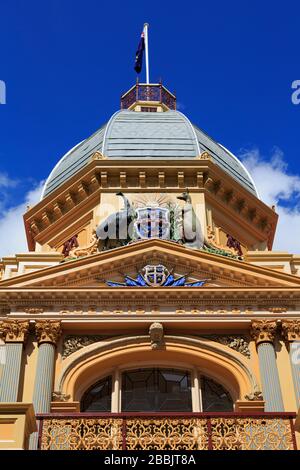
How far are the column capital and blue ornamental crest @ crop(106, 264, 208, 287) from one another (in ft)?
8.22

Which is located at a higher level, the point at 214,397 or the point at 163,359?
the point at 163,359

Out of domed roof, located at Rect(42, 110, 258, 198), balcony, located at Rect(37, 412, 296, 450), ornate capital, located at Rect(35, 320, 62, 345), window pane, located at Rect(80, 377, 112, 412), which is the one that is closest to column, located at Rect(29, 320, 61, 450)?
ornate capital, located at Rect(35, 320, 62, 345)

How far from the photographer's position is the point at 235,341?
65.8ft

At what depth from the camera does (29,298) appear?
20.4 m

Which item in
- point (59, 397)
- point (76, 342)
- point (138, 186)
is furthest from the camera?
point (138, 186)

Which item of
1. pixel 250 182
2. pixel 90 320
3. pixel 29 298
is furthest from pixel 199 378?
pixel 250 182

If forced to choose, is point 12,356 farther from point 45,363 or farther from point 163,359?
point 163,359

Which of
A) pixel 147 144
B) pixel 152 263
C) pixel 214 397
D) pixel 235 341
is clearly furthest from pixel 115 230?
pixel 214 397

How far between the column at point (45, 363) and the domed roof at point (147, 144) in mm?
9618

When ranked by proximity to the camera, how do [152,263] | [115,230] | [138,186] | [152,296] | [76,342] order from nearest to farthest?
[76,342]
[152,296]
[152,263]
[115,230]
[138,186]

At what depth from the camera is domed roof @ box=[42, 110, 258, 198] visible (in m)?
28.6

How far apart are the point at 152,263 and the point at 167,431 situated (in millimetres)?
6993

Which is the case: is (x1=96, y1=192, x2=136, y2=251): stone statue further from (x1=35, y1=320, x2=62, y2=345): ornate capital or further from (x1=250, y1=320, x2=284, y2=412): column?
(x1=250, y1=320, x2=284, y2=412): column

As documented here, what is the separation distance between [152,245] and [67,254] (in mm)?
4768
